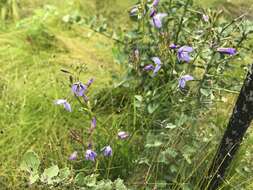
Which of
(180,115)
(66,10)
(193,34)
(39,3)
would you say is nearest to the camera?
(180,115)

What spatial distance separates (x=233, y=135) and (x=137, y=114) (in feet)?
1.51

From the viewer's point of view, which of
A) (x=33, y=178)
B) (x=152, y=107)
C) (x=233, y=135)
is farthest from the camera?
(x=152, y=107)

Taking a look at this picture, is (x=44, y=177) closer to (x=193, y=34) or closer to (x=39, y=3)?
(x=193, y=34)

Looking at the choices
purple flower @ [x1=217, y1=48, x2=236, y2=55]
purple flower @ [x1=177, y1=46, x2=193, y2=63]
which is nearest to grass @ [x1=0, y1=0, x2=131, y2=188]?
purple flower @ [x1=177, y1=46, x2=193, y2=63]

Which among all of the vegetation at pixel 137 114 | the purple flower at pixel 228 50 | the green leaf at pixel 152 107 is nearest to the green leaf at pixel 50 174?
the vegetation at pixel 137 114

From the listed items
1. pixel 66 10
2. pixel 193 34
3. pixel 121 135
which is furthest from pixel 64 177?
pixel 66 10

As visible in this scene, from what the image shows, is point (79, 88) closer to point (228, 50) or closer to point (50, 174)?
point (50, 174)

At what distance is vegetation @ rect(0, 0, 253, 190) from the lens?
1.95 meters

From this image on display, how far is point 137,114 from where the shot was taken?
2.15 m

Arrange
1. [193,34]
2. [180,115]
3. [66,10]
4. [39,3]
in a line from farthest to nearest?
[39,3]
[66,10]
[193,34]
[180,115]

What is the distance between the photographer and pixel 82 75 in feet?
9.75

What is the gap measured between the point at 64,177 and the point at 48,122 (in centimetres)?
63

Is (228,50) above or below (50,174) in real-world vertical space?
above

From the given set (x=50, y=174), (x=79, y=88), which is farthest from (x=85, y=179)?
(x=79, y=88)
